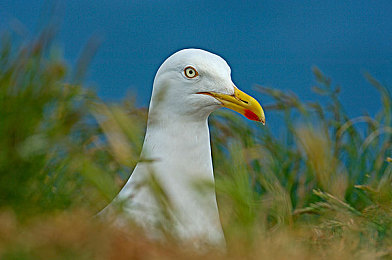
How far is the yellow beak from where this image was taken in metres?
3.79

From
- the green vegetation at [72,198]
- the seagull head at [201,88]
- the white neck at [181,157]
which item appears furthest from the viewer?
the seagull head at [201,88]

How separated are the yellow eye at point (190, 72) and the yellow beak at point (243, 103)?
0.45 ft

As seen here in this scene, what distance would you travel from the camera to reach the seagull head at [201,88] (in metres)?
3.78

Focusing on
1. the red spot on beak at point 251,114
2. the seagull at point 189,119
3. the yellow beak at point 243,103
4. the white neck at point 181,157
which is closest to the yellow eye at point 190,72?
the seagull at point 189,119

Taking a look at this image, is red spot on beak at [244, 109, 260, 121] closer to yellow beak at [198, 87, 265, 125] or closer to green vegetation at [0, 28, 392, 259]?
yellow beak at [198, 87, 265, 125]

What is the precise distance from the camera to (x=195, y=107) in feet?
12.3

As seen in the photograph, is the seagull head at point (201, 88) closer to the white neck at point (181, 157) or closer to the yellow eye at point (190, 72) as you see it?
the yellow eye at point (190, 72)

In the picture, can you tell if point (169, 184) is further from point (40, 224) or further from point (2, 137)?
point (40, 224)

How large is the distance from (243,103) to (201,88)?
10.3 inches

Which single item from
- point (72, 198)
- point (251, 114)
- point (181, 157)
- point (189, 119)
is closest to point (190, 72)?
point (189, 119)

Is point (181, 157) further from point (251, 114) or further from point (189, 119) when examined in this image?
point (251, 114)

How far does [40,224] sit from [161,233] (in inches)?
16.4

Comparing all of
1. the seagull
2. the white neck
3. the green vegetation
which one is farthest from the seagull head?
the green vegetation

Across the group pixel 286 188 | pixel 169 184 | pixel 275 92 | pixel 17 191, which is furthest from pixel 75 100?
pixel 275 92
